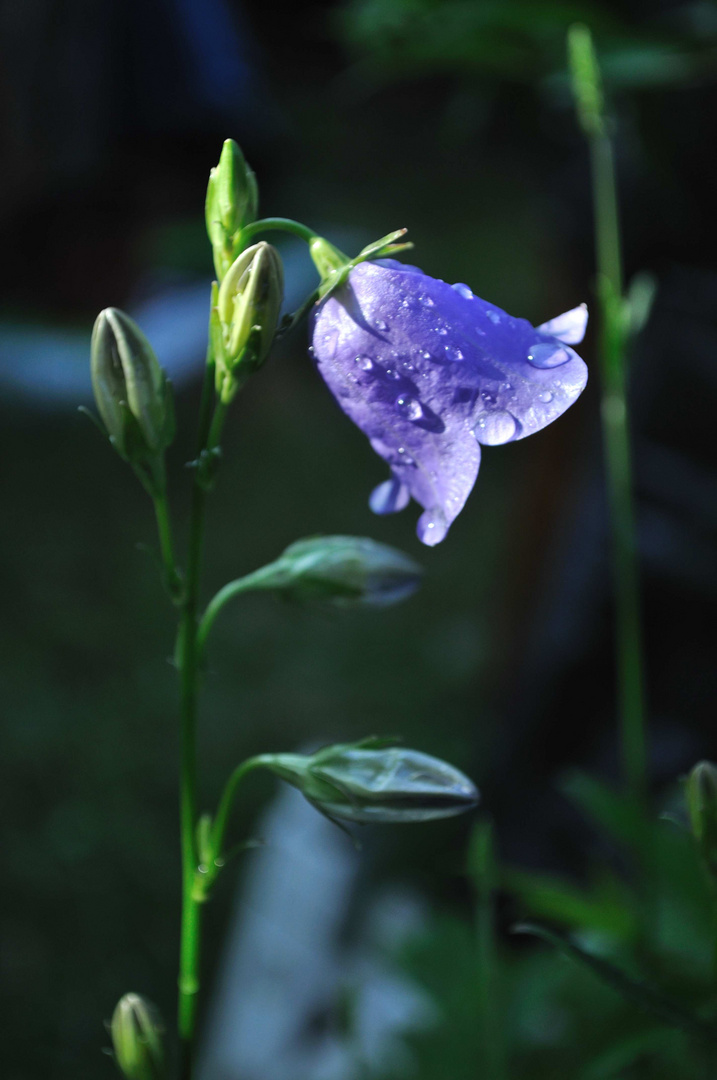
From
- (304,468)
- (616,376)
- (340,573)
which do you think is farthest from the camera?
(304,468)

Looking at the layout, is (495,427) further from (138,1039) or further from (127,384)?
(138,1039)

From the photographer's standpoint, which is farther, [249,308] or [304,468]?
[304,468]

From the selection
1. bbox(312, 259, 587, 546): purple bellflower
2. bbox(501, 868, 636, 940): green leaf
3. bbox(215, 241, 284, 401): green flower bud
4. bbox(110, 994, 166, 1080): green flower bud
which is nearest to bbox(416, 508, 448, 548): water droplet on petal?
bbox(312, 259, 587, 546): purple bellflower

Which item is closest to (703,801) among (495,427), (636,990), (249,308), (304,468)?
(636,990)

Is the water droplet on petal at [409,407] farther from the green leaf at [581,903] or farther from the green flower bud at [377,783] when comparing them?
the green leaf at [581,903]

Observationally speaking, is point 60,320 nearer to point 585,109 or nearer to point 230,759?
point 230,759

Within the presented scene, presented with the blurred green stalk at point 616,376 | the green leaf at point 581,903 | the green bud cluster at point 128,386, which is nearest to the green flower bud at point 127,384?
the green bud cluster at point 128,386
